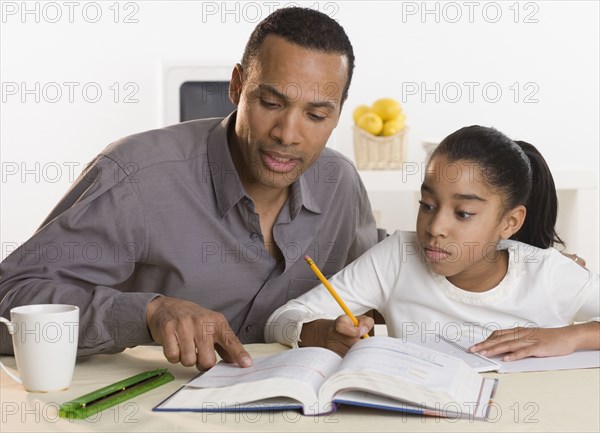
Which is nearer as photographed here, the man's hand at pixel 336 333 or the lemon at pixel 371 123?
the man's hand at pixel 336 333

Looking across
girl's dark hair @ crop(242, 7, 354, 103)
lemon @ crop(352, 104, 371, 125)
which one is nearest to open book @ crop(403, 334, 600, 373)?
girl's dark hair @ crop(242, 7, 354, 103)

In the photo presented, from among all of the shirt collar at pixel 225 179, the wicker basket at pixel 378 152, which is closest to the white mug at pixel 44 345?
the shirt collar at pixel 225 179

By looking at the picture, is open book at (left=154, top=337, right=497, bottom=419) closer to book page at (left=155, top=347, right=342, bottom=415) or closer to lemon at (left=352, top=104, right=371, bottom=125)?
book page at (left=155, top=347, right=342, bottom=415)

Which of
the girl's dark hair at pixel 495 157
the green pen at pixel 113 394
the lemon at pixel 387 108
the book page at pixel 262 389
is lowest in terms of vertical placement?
the green pen at pixel 113 394

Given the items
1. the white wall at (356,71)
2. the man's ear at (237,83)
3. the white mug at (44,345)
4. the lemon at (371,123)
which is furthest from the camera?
the white wall at (356,71)

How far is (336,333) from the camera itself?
1377mm

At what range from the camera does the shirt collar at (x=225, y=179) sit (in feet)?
5.44

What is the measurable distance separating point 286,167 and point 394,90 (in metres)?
1.94

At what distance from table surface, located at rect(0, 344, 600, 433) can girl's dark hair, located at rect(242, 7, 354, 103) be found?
0.69m

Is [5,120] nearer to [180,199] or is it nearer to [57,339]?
[180,199]

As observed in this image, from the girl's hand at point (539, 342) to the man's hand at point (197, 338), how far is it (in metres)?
0.41

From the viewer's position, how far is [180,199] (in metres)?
1.65

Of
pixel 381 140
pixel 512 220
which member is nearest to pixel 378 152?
pixel 381 140

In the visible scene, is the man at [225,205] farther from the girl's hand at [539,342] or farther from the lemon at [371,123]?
the lemon at [371,123]
